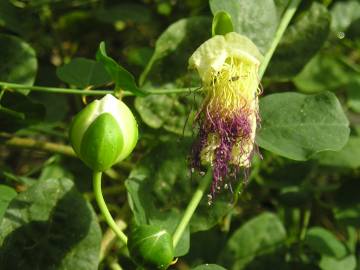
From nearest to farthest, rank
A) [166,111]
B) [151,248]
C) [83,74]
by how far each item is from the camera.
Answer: [151,248], [83,74], [166,111]

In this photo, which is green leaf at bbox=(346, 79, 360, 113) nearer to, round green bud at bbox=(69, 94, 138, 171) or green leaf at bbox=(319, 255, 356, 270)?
green leaf at bbox=(319, 255, 356, 270)

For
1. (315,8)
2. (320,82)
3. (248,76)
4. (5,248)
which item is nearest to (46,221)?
(5,248)

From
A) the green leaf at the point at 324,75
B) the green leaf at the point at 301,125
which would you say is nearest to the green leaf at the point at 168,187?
the green leaf at the point at 301,125

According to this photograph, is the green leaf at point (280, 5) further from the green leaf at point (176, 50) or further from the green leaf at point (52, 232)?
the green leaf at point (52, 232)

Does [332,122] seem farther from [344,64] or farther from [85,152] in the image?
[344,64]

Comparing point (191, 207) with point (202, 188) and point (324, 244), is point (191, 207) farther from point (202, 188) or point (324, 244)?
point (324, 244)

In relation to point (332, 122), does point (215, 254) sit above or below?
below

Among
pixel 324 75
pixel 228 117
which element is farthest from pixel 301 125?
pixel 324 75
